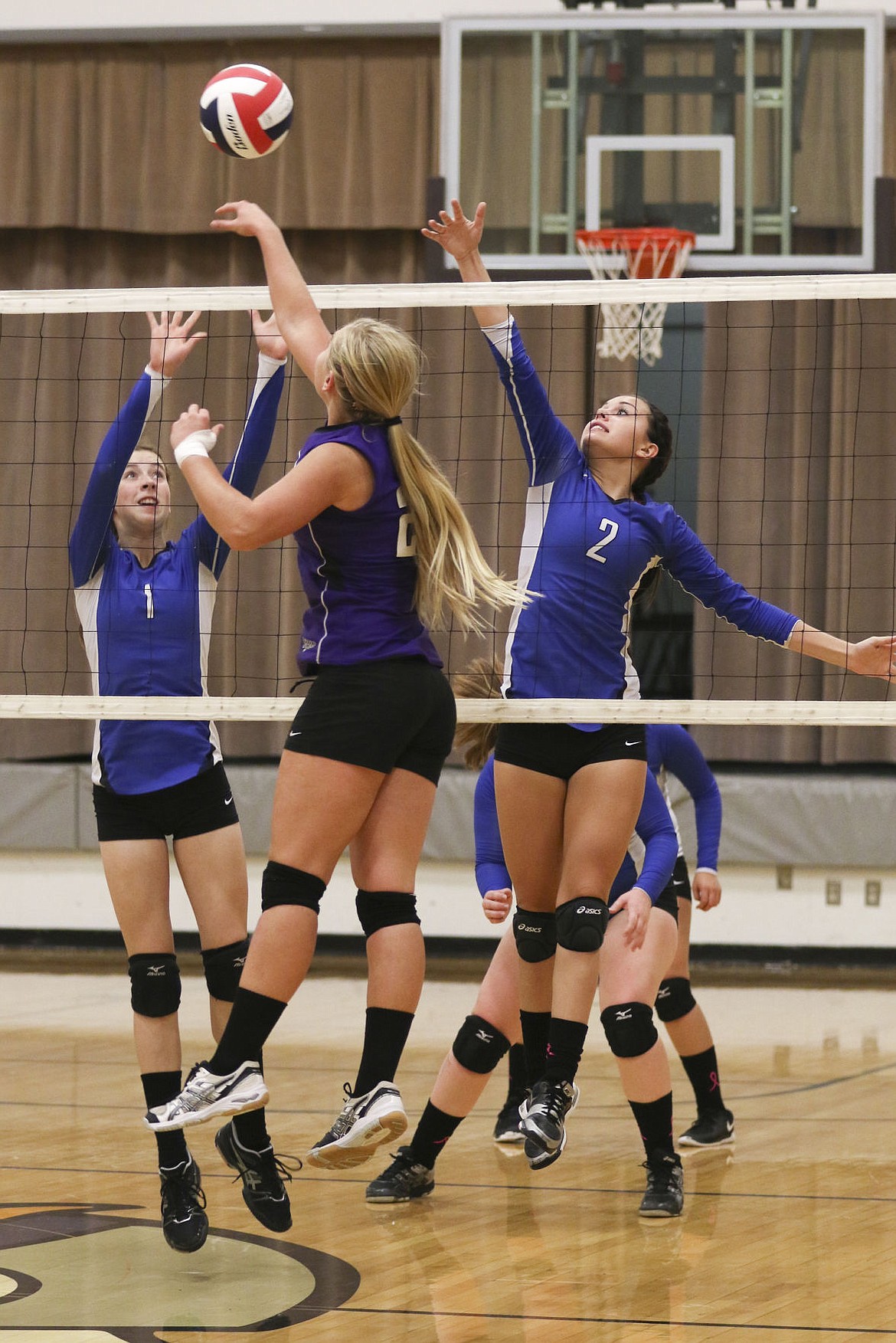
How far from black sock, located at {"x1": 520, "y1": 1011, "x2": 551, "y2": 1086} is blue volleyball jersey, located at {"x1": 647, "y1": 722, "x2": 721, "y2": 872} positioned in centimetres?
83

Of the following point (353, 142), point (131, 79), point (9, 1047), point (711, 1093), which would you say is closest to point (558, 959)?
point (711, 1093)

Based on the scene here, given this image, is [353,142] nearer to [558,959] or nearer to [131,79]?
[131,79]

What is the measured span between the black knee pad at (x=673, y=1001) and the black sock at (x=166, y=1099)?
5.28ft

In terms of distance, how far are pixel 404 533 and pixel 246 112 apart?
4.94ft

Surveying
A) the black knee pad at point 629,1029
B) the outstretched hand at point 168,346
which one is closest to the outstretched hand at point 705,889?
the black knee pad at point 629,1029

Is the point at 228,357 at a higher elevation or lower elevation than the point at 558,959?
higher

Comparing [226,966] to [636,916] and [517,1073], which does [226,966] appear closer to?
[636,916]

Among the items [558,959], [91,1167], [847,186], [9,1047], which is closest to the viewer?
[558,959]

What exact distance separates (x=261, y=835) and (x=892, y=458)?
3.95m

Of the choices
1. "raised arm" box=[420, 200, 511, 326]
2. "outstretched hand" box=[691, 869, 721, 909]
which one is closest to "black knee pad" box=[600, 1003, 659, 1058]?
"outstretched hand" box=[691, 869, 721, 909]

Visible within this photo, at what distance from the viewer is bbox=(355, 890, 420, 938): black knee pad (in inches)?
131

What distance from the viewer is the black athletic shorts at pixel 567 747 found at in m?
3.86

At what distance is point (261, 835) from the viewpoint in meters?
8.73

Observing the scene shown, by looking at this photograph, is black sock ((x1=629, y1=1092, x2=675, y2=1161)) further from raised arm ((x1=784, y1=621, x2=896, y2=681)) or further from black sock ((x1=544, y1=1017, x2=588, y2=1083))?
raised arm ((x1=784, y1=621, x2=896, y2=681))
